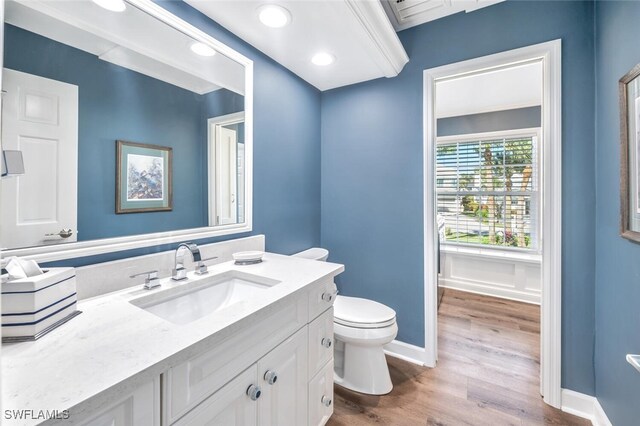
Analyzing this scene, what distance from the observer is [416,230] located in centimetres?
205

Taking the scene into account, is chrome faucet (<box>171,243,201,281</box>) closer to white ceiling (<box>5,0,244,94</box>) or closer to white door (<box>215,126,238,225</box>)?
white door (<box>215,126,238,225</box>)

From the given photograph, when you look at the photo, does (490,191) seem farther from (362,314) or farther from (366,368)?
(366,368)

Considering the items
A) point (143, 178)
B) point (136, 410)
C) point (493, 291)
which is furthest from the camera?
point (493, 291)

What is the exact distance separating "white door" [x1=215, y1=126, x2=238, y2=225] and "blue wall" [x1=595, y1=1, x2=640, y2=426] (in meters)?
1.86

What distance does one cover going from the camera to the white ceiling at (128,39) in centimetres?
96

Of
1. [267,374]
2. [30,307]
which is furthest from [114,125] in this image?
[267,374]

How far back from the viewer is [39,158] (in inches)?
37.3

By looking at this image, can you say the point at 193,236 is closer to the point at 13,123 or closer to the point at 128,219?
the point at 128,219

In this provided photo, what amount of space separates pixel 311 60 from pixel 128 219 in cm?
148

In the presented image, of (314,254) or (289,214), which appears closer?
(289,214)

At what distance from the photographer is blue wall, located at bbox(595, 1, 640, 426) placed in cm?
119

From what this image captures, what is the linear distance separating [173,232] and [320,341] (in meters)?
0.86

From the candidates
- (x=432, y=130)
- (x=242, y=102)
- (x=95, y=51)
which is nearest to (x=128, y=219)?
(x=95, y=51)

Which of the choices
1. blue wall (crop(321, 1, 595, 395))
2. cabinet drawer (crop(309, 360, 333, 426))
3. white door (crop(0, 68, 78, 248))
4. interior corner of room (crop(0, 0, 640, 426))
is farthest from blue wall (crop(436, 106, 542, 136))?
white door (crop(0, 68, 78, 248))
